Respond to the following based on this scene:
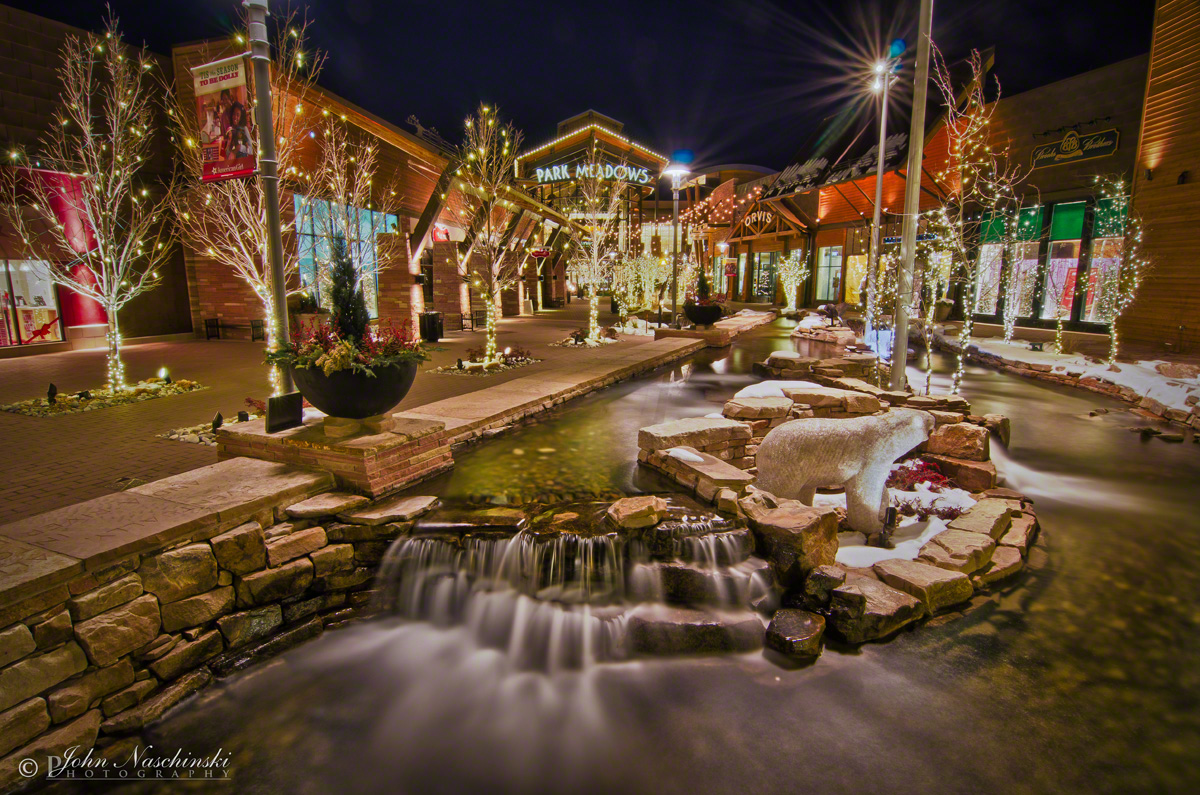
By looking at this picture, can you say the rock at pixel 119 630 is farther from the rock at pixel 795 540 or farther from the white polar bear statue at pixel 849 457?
the white polar bear statue at pixel 849 457

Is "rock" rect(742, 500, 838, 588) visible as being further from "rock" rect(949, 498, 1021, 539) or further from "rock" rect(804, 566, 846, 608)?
"rock" rect(949, 498, 1021, 539)

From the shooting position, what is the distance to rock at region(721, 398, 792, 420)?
8609 mm

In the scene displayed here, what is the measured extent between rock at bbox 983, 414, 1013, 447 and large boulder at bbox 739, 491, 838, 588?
5.21 metres

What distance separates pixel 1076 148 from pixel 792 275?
51.3 feet

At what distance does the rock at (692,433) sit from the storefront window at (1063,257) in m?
16.1

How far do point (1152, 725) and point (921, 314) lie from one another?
25.3 metres

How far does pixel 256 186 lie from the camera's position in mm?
11820

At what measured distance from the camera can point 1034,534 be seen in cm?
589

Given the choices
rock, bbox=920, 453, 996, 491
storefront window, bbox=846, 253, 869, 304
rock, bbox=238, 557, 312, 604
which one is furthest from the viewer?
storefront window, bbox=846, 253, 869, 304

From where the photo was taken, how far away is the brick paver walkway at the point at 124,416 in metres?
5.70

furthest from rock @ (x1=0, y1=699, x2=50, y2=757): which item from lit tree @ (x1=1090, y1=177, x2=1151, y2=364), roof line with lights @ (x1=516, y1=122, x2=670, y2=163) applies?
roof line with lights @ (x1=516, y1=122, x2=670, y2=163)

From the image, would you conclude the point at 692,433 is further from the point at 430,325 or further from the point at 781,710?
the point at 430,325

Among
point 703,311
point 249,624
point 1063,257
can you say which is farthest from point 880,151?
point 249,624

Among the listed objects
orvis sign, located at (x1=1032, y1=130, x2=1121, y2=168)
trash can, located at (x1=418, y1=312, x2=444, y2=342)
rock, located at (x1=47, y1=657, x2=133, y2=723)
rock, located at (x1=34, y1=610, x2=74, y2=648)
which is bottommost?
rock, located at (x1=47, y1=657, x2=133, y2=723)
